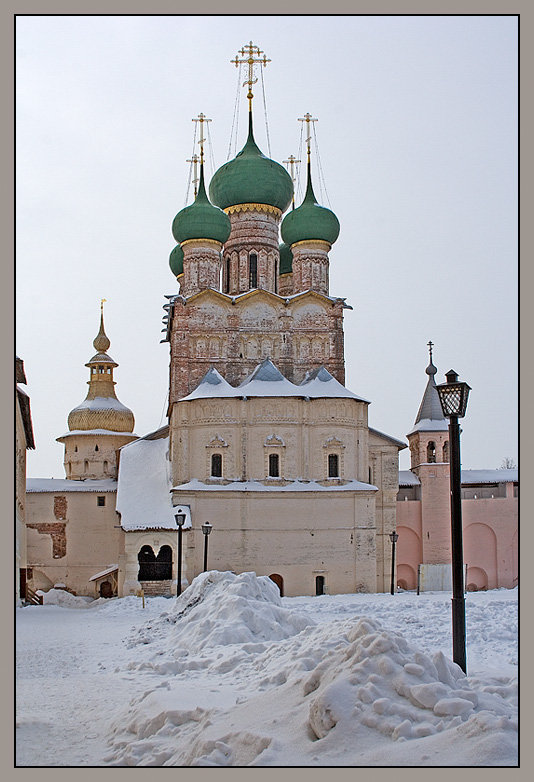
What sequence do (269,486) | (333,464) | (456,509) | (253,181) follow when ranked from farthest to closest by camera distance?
(253,181) → (333,464) → (269,486) → (456,509)

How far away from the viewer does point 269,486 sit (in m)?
32.7

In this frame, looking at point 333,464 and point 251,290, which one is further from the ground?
point 251,290

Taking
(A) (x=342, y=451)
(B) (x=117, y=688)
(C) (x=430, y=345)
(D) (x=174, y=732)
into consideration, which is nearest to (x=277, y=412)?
(A) (x=342, y=451)

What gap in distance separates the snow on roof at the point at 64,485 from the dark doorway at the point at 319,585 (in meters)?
11.9

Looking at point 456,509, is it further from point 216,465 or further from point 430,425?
point 430,425

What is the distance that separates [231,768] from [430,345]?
116ft

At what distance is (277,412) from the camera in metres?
33.3

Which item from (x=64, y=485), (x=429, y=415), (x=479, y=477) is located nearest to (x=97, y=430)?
(x=64, y=485)

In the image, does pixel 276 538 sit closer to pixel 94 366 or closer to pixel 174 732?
pixel 94 366

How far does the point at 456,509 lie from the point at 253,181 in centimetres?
3090

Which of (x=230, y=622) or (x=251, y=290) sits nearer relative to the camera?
(x=230, y=622)

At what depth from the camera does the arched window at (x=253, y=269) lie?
38625mm

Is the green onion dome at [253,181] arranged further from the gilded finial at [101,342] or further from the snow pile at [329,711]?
the snow pile at [329,711]

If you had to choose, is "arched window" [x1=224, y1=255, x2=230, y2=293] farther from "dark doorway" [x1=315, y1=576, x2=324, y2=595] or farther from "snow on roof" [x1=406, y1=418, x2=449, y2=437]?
"dark doorway" [x1=315, y1=576, x2=324, y2=595]
